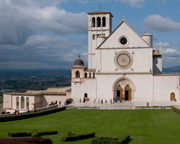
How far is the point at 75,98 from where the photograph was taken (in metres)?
57.6

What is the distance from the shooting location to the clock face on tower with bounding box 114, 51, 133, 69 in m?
55.2

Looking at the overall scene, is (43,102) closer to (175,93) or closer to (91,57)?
(91,57)

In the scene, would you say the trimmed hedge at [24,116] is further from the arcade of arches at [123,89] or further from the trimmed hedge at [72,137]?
the trimmed hedge at [72,137]

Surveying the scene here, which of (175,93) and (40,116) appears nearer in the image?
(40,116)

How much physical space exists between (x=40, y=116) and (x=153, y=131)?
1897 cm

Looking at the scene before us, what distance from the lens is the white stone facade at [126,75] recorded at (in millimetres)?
53406

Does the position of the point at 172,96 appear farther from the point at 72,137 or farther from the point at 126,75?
the point at 72,137

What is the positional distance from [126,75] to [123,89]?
9.12 ft

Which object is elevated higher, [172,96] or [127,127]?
[172,96]

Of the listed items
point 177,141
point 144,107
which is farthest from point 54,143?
point 144,107

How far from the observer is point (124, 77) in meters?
55.3

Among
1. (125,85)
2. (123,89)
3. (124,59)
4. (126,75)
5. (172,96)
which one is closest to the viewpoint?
(172,96)

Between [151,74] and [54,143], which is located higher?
[151,74]

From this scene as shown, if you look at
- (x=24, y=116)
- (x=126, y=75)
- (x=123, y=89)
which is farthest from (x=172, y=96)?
Answer: (x=24, y=116)
